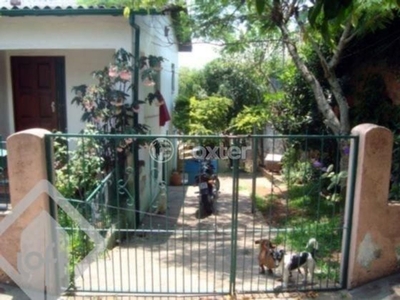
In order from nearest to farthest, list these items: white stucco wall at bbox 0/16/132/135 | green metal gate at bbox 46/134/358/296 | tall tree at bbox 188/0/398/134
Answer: green metal gate at bbox 46/134/358/296 → tall tree at bbox 188/0/398/134 → white stucco wall at bbox 0/16/132/135

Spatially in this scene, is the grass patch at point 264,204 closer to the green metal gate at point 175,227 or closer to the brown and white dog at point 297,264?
the green metal gate at point 175,227

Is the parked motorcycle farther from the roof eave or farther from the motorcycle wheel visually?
the roof eave

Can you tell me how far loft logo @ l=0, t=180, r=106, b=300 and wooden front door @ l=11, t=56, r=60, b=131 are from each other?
14.8ft

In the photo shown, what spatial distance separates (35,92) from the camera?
7.86 metres

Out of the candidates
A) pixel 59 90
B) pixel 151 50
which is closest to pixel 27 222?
pixel 59 90

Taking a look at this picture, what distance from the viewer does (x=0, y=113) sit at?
308 inches

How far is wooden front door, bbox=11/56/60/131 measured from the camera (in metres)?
7.77

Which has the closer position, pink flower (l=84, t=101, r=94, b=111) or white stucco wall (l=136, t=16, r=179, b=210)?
pink flower (l=84, t=101, r=94, b=111)

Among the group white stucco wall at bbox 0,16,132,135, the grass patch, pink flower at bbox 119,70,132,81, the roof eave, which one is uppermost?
the roof eave

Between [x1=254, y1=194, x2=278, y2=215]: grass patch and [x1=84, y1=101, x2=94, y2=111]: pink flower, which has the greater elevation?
[x1=84, y1=101, x2=94, y2=111]: pink flower

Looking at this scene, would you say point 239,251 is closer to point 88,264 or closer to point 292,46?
point 88,264

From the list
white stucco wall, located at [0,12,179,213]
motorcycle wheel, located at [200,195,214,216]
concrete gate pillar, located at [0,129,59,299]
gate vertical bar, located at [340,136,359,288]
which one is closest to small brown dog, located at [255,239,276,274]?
gate vertical bar, located at [340,136,359,288]

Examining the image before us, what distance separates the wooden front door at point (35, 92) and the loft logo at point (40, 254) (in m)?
4.51

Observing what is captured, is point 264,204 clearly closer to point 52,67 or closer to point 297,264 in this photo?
point 297,264
